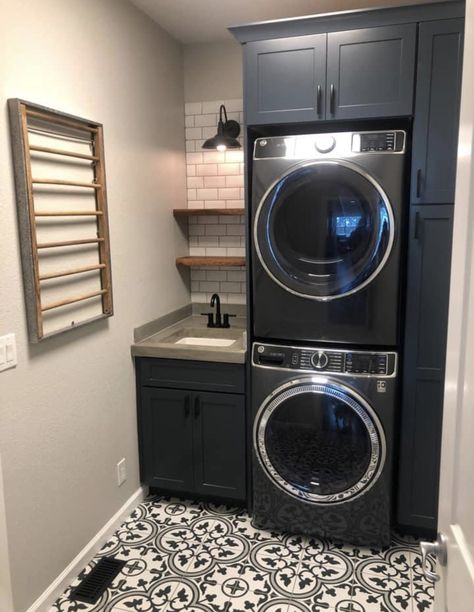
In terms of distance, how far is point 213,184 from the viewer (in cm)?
328

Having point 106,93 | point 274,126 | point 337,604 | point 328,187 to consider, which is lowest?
point 337,604

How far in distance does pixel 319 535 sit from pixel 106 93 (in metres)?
2.37

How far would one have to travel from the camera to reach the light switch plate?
5.76 feet

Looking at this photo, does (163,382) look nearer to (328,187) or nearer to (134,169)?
(134,169)

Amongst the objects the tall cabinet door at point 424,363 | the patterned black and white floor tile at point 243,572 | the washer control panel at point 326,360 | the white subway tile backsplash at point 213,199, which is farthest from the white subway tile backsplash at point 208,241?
the patterned black and white floor tile at point 243,572

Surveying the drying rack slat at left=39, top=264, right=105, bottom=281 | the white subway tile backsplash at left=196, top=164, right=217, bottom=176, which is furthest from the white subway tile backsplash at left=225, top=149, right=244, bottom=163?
the drying rack slat at left=39, top=264, right=105, bottom=281

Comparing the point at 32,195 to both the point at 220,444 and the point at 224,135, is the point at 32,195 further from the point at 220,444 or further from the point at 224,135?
the point at 220,444

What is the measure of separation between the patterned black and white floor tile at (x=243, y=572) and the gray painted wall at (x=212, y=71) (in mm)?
2515

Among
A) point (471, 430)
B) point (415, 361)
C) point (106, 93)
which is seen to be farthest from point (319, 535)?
point (106, 93)

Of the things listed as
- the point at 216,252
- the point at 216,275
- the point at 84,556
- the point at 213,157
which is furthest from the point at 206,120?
the point at 84,556

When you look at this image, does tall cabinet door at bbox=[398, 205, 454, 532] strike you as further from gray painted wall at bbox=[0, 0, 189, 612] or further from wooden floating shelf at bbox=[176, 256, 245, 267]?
gray painted wall at bbox=[0, 0, 189, 612]

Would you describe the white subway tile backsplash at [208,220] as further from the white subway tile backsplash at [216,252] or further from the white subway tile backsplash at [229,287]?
the white subway tile backsplash at [229,287]

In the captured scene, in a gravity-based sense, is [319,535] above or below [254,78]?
below

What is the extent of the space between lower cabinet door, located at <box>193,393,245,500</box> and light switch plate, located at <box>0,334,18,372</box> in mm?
1078
